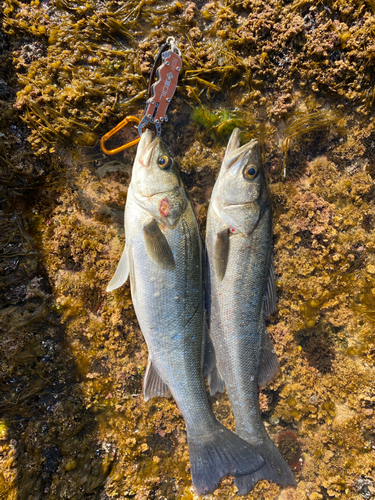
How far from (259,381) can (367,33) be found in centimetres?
399

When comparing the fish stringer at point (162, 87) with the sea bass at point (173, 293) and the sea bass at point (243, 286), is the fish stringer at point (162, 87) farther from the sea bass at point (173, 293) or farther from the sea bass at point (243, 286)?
the sea bass at point (243, 286)

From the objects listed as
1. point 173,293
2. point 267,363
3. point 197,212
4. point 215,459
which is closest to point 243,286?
point 173,293

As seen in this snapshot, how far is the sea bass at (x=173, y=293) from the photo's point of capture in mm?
2609

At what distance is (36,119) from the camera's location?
300 cm

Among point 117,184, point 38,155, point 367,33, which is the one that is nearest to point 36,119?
point 38,155

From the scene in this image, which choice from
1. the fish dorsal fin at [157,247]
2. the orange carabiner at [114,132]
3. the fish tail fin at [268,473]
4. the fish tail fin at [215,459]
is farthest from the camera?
the orange carabiner at [114,132]

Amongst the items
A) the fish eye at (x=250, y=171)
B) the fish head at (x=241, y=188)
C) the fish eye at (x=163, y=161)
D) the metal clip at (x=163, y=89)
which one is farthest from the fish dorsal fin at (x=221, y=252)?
the metal clip at (x=163, y=89)

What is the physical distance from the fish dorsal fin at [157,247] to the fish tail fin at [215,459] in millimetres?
1844

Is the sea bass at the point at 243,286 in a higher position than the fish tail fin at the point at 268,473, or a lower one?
higher

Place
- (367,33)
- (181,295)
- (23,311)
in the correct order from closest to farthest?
(181,295) < (367,33) < (23,311)

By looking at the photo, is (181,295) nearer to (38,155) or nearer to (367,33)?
(38,155)

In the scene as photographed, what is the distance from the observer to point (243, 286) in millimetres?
2762

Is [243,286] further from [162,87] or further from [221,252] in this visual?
[162,87]

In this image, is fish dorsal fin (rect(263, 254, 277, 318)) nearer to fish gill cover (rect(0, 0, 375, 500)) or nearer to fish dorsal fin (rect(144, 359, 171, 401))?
fish gill cover (rect(0, 0, 375, 500))
